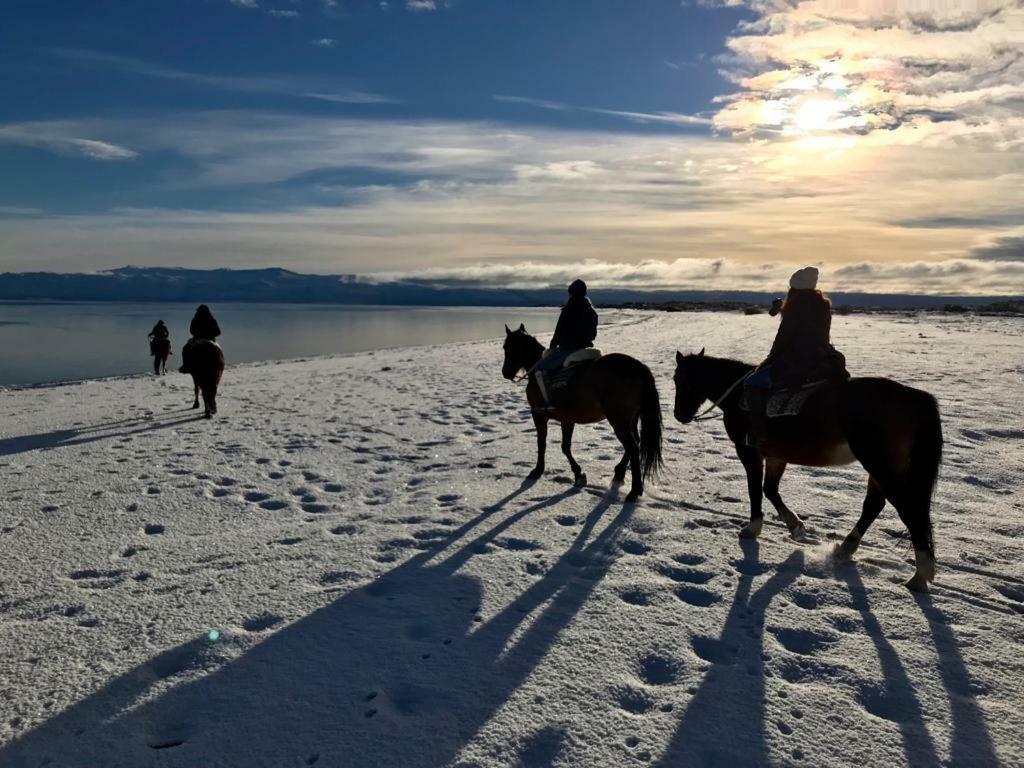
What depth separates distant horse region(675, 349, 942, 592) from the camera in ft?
15.8

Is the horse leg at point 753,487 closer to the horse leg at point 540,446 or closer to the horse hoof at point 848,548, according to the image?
the horse hoof at point 848,548

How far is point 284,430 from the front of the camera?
11500mm

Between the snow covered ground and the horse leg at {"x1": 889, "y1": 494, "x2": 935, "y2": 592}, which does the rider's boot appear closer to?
the snow covered ground

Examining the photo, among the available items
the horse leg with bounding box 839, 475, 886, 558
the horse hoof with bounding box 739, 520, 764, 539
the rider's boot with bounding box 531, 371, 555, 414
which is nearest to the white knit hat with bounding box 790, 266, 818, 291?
the horse leg with bounding box 839, 475, 886, 558

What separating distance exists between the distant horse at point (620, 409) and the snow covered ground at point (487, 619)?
366 mm

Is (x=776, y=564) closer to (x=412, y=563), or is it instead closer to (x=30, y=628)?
(x=412, y=563)

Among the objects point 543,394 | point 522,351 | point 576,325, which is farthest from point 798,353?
point 522,351

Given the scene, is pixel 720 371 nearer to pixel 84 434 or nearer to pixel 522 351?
pixel 522 351

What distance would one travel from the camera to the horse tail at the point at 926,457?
477cm

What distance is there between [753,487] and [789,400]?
101cm

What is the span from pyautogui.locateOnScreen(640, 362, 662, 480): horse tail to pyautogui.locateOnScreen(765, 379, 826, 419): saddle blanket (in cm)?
157

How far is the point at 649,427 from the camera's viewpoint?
7207mm

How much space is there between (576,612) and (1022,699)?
2.65m

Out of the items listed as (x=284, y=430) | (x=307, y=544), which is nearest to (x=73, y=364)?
(x=284, y=430)
